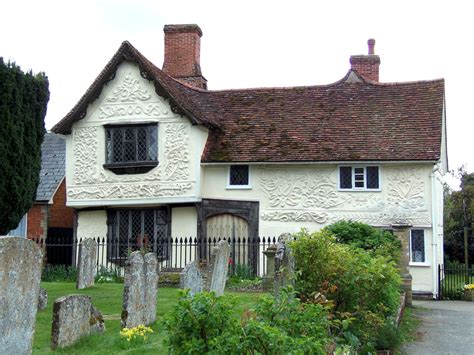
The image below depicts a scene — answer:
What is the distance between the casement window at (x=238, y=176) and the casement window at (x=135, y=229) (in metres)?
2.91

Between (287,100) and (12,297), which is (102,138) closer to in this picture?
(287,100)

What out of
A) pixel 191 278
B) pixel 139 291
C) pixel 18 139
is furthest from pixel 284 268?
pixel 18 139

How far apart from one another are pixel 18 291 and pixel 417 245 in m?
19.4

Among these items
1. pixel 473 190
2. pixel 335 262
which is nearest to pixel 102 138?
pixel 335 262

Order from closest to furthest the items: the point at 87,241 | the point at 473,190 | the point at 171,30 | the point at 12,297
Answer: the point at 12,297
the point at 87,241
the point at 171,30
the point at 473,190

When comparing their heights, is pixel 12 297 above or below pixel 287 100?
below

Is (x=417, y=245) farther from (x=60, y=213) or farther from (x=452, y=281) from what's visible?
(x=60, y=213)

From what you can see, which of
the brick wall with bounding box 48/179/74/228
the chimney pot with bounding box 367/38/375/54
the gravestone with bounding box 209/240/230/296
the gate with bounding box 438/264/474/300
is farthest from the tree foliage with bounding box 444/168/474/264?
the gravestone with bounding box 209/240/230/296

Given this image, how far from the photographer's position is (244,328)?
5656 millimetres

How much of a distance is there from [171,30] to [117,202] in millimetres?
9332

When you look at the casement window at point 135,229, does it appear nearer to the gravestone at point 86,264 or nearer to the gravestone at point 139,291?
the gravestone at point 86,264

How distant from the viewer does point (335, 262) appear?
34.7 ft

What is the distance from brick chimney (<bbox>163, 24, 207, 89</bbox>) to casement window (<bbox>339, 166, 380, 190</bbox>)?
9.41 meters

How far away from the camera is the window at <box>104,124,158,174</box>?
25859 millimetres
